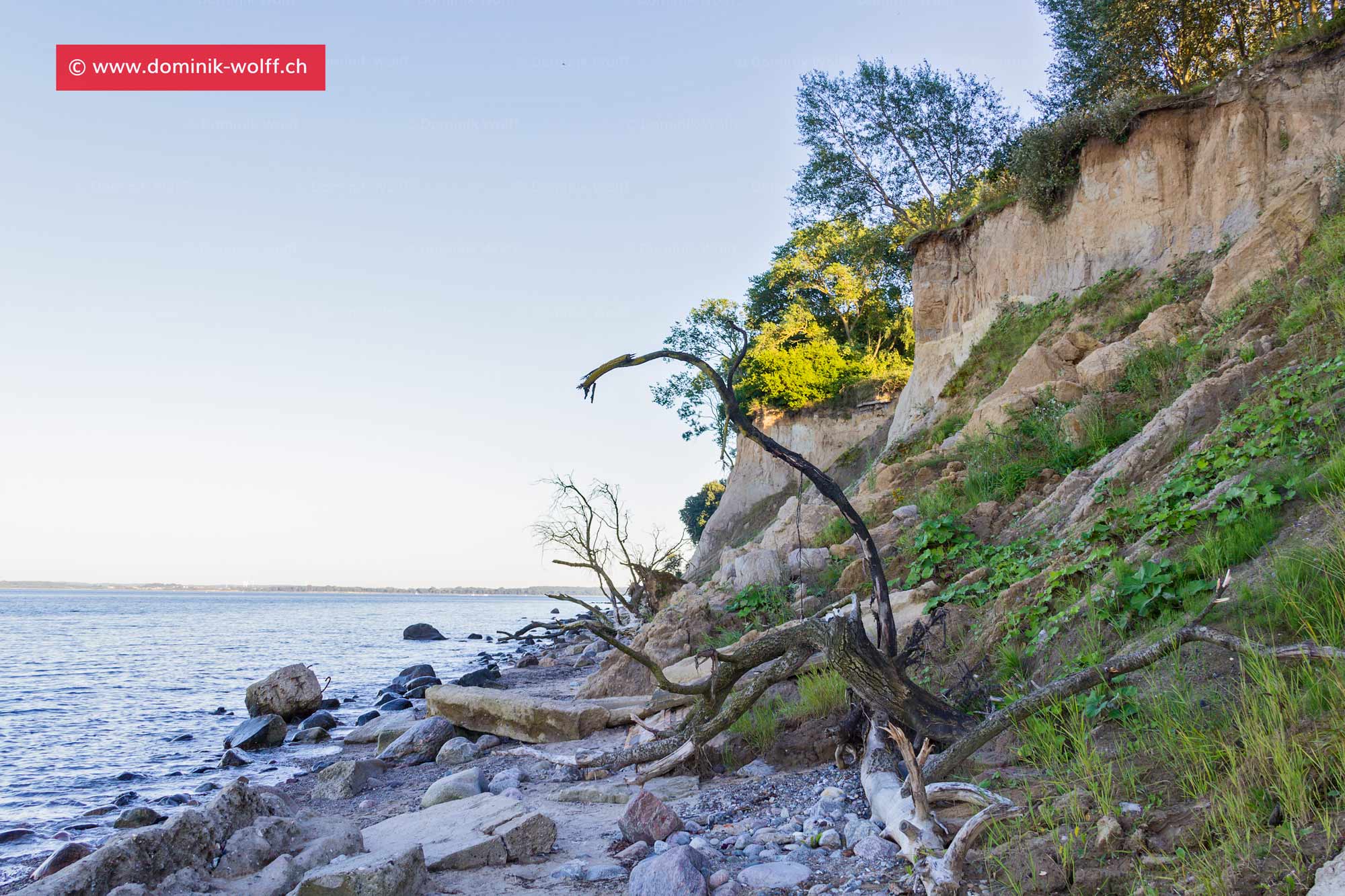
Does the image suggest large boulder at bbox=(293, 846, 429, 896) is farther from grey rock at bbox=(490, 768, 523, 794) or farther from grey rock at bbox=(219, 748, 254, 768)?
grey rock at bbox=(219, 748, 254, 768)

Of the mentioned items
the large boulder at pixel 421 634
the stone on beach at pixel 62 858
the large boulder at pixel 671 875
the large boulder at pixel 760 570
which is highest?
the large boulder at pixel 760 570

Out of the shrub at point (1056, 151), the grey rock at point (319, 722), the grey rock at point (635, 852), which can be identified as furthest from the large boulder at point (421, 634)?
Result: the grey rock at point (635, 852)

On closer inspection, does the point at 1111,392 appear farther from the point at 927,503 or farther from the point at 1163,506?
the point at 1163,506

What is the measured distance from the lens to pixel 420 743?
977 centimetres

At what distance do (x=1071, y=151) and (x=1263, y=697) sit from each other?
50.7ft

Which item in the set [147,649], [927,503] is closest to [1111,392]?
[927,503]

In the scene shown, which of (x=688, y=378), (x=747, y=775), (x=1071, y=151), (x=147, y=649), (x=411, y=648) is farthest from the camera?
(x=688, y=378)

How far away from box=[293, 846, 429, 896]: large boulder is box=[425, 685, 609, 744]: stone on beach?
4642 mm

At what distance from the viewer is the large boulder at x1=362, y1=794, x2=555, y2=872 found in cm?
471

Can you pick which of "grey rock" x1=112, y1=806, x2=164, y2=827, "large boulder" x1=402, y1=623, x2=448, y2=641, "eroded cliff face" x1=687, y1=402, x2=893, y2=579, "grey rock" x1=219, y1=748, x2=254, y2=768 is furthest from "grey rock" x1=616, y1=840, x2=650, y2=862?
"large boulder" x1=402, y1=623, x2=448, y2=641

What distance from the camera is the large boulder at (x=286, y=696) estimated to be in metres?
13.5

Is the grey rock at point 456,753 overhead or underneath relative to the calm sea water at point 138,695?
overhead

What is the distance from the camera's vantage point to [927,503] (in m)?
10.2

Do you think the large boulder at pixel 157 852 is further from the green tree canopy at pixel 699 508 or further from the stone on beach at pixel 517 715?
the green tree canopy at pixel 699 508
